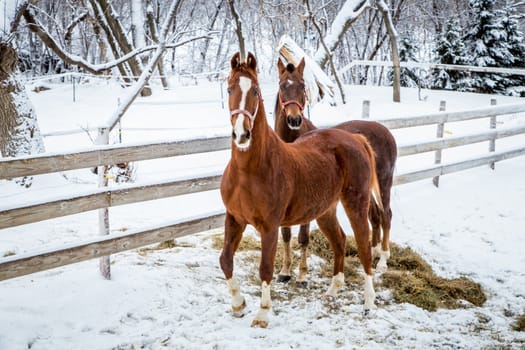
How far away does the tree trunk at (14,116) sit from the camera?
6.71 metres

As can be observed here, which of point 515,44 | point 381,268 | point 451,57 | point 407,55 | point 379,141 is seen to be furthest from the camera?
point 407,55

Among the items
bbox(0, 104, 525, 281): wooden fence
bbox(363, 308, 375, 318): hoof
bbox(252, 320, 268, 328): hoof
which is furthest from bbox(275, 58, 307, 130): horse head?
bbox(252, 320, 268, 328): hoof

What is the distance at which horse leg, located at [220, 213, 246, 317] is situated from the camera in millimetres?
3586

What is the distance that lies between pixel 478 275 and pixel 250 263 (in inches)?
90.9

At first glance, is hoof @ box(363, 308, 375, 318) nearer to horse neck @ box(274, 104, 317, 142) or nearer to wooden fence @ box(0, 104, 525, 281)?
wooden fence @ box(0, 104, 525, 281)

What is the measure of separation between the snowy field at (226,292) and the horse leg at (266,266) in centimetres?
10

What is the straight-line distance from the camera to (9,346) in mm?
3086

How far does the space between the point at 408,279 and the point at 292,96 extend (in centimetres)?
212

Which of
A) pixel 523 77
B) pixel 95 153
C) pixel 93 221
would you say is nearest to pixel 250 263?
pixel 95 153

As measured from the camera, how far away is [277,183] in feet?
11.5

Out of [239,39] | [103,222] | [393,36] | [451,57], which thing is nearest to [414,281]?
[103,222]

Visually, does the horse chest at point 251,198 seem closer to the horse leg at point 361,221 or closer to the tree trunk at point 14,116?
the horse leg at point 361,221

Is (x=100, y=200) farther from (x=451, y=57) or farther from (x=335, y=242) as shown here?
(x=451, y=57)

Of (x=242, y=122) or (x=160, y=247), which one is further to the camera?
(x=160, y=247)
